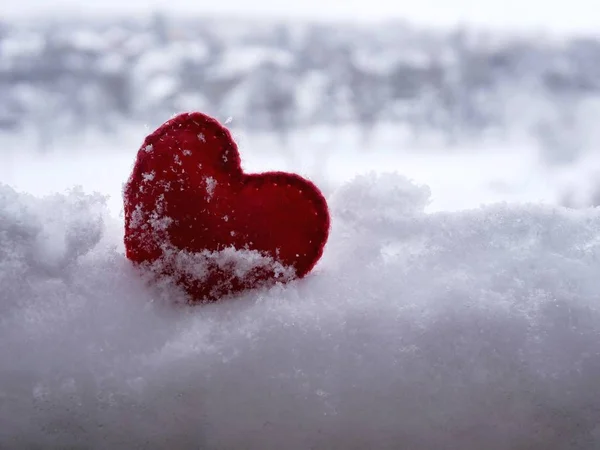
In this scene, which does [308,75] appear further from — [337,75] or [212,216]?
[212,216]

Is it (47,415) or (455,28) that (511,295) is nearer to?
(47,415)

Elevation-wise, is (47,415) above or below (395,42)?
below

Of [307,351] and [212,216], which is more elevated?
[212,216]

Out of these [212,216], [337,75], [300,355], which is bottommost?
[300,355]

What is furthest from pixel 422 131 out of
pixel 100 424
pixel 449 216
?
pixel 100 424

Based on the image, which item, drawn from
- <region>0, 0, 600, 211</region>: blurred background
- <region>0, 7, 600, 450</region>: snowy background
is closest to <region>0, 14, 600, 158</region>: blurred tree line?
<region>0, 0, 600, 211</region>: blurred background

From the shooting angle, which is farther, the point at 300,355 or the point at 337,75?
the point at 337,75

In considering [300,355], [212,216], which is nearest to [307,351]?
[300,355]

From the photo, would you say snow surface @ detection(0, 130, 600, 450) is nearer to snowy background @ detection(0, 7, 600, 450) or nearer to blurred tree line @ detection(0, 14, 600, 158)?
snowy background @ detection(0, 7, 600, 450)
